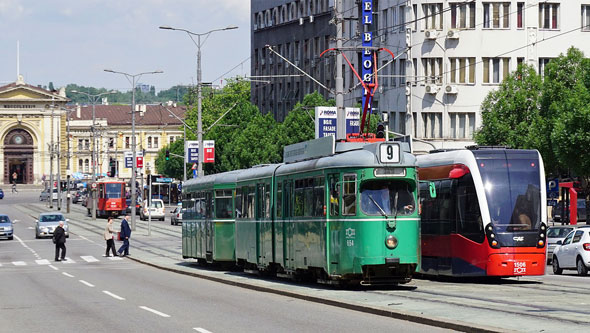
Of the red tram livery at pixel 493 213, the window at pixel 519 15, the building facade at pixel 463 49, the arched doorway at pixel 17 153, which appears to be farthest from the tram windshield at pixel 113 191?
the arched doorway at pixel 17 153

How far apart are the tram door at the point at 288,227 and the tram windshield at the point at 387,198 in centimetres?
350

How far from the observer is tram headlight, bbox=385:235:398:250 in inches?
915

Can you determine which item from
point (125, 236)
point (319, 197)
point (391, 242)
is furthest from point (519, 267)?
point (125, 236)

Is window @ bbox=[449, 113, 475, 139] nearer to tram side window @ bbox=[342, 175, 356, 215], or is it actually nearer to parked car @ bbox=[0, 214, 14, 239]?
parked car @ bbox=[0, 214, 14, 239]

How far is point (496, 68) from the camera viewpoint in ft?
244

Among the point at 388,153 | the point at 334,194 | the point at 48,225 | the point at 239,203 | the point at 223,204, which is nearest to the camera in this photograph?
→ the point at 388,153

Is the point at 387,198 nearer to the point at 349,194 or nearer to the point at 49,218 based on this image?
the point at 349,194

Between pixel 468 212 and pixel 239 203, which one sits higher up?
pixel 239 203

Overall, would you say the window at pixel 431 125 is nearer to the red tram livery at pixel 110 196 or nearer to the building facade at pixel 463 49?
the building facade at pixel 463 49

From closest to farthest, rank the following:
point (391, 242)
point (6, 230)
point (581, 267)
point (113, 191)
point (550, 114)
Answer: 1. point (391, 242)
2. point (581, 267)
3. point (550, 114)
4. point (6, 230)
5. point (113, 191)

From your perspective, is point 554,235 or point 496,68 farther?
point 496,68

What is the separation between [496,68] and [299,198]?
5040 cm

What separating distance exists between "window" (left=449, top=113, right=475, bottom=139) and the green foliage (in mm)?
13381

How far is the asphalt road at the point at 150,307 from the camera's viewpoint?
16906 mm
